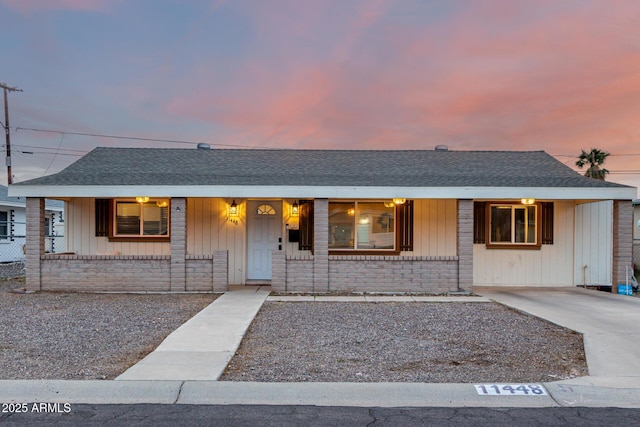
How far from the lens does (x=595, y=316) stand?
859 centimetres

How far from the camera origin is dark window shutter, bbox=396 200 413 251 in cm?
1288

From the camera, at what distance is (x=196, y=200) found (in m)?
13.3

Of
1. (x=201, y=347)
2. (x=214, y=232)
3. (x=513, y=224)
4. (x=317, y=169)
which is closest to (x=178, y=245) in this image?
(x=214, y=232)

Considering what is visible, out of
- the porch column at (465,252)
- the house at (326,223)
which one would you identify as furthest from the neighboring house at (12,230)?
the porch column at (465,252)

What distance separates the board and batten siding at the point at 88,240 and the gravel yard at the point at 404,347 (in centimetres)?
558

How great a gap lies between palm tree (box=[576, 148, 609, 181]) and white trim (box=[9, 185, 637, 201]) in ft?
71.7

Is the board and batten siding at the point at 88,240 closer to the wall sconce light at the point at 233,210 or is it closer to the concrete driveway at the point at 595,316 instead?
the wall sconce light at the point at 233,210

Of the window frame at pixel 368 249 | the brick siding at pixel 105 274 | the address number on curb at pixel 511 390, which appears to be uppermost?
the window frame at pixel 368 249

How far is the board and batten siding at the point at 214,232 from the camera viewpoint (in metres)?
13.3

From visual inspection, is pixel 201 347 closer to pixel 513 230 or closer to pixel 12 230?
pixel 513 230

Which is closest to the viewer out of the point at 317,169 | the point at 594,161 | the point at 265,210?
the point at 265,210

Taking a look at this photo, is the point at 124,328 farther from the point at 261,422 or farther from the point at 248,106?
the point at 248,106

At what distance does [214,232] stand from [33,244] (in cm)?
457

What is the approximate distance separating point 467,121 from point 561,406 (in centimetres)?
1828
